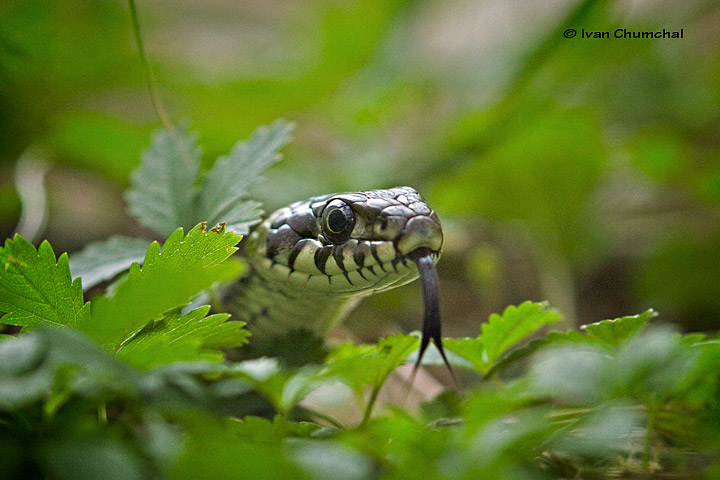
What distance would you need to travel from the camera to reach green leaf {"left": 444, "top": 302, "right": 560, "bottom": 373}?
2.93 ft

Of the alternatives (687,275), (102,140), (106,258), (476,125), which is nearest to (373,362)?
(106,258)

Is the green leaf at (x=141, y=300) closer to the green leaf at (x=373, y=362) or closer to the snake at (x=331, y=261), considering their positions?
the green leaf at (x=373, y=362)

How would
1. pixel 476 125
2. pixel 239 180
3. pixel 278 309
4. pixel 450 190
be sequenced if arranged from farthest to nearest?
1. pixel 450 190
2. pixel 476 125
3. pixel 278 309
4. pixel 239 180

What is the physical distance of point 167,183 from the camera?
3.79 ft

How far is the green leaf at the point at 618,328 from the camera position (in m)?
0.81

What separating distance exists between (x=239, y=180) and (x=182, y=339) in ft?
1.38

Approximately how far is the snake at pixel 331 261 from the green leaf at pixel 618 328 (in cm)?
24

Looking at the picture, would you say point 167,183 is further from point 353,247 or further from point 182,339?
point 182,339

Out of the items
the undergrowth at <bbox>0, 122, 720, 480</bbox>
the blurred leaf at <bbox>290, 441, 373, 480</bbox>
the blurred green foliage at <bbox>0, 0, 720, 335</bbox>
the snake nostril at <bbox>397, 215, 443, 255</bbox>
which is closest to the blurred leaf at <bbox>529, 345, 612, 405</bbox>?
the undergrowth at <bbox>0, 122, 720, 480</bbox>

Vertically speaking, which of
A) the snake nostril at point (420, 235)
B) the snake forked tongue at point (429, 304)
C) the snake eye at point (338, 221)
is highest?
the snake eye at point (338, 221)

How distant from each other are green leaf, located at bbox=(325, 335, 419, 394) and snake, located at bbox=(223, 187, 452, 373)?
5cm

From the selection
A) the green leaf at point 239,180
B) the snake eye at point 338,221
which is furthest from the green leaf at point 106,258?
the snake eye at point 338,221

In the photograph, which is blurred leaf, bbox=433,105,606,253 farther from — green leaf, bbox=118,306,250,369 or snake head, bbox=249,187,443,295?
green leaf, bbox=118,306,250,369

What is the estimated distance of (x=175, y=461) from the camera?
1.46 feet
